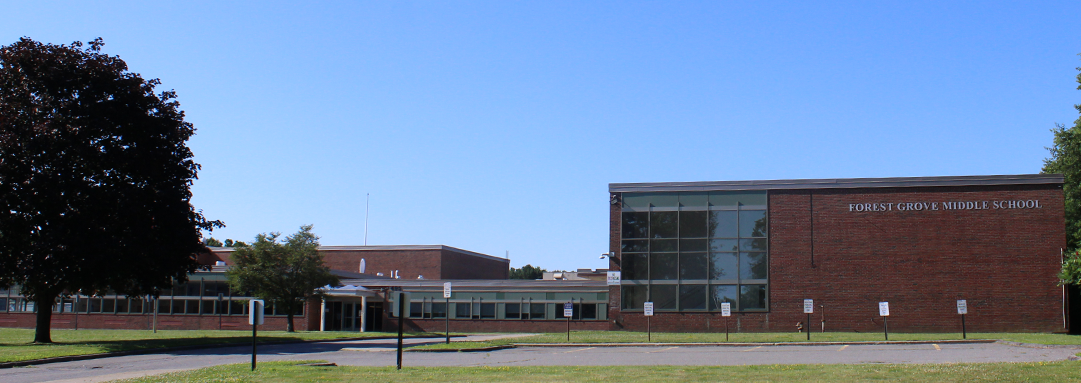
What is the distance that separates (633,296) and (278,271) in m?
18.1

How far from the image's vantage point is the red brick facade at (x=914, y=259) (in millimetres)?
38562

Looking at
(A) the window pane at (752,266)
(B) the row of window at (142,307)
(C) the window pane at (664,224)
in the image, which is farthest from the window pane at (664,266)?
(B) the row of window at (142,307)

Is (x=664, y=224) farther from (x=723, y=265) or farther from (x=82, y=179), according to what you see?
(x=82, y=179)

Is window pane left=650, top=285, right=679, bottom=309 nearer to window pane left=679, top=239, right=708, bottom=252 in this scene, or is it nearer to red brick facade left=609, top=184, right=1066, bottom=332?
red brick facade left=609, top=184, right=1066, bottom=332

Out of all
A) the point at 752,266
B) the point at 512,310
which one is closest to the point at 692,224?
the point at 752,266

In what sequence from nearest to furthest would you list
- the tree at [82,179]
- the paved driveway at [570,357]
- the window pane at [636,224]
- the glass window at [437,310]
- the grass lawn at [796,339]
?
the paved driveway at [570,357], the grass lawn at [796,339], the tree at [82,179], the window pane at [636,224], the glass window at [437,310]

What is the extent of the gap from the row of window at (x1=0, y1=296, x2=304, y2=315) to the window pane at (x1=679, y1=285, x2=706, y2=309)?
22434 mm

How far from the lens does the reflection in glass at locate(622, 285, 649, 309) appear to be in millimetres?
43406

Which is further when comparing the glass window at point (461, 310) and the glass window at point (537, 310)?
the glass window at point (461, 310)

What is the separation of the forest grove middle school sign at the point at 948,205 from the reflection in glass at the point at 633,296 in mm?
10818

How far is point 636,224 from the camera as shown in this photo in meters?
43.7

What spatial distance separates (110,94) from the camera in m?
30.7

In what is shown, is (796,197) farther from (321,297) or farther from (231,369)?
(231,369)

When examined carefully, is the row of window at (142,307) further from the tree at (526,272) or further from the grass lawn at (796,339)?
the tree at (526,272)
